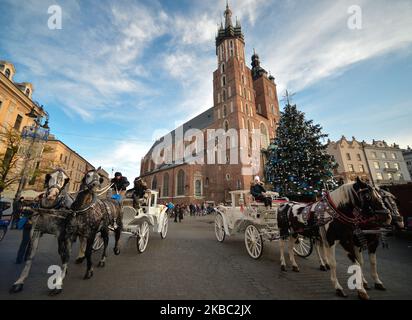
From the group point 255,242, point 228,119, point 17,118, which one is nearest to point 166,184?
point 228,119

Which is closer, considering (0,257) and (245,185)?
(0,257)

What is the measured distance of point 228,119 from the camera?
32.3 metres

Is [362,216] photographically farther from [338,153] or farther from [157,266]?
[338,153]

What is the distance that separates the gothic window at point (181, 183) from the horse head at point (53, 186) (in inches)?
1145

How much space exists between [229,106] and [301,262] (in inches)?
1213

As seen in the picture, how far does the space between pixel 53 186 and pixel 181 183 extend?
1193 inches

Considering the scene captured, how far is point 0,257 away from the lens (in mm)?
5020

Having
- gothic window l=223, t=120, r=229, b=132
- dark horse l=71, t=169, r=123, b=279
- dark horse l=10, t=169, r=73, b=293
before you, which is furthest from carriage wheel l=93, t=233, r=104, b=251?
Result: gothic window l=223, t=120, r=229, b=132

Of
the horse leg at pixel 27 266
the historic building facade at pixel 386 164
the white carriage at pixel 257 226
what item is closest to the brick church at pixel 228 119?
the white carriage at pixel 257 226

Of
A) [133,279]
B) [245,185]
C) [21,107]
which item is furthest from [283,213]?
[21,107]

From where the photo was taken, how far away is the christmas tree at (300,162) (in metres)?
12.3

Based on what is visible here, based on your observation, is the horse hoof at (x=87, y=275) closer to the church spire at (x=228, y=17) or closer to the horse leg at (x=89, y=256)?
the horse leg at (x=89, y=256)

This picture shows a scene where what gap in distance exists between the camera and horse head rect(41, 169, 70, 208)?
3365 millimetres
